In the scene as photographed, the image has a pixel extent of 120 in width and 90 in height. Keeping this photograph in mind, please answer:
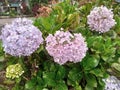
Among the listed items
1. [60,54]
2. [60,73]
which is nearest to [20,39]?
[60,54]

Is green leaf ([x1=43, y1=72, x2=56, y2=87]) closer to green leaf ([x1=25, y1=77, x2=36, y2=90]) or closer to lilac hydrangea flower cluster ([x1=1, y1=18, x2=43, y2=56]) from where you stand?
green leaf ([x1=25, y1=77, x2=36, y2=90])

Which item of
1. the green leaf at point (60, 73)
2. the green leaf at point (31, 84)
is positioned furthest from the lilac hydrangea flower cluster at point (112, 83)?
the green leaf at point (31, 84)

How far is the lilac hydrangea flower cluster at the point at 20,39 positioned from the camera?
1.77 m

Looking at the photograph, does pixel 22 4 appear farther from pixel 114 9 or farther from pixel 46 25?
pixel 46 25

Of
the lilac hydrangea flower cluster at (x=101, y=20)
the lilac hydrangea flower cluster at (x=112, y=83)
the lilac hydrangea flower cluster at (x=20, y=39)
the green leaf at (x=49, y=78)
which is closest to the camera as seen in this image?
the lilac hydrangea flower cluster at (x=20, y=39)

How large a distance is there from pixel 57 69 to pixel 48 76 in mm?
68

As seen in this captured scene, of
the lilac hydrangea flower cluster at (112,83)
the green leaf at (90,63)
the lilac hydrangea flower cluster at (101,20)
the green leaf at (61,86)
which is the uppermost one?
the lilac hydrangea flower cluster at (101,20)

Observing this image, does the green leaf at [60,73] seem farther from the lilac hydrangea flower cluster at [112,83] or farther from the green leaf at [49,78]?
the lilac hydrangea flower cluster at [112,83]

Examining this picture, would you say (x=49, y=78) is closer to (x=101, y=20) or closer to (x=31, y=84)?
(x=31, y=84)

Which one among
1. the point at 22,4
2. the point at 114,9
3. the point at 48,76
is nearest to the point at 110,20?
the point at 48,76

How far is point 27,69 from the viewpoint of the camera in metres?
1.99

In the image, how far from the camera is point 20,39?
1.77 metres

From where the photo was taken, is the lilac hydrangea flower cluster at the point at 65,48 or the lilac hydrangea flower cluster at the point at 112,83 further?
the lilac hydrangea flower cluster at the point at 112,83

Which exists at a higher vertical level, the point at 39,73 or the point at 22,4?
the point at 39,73
